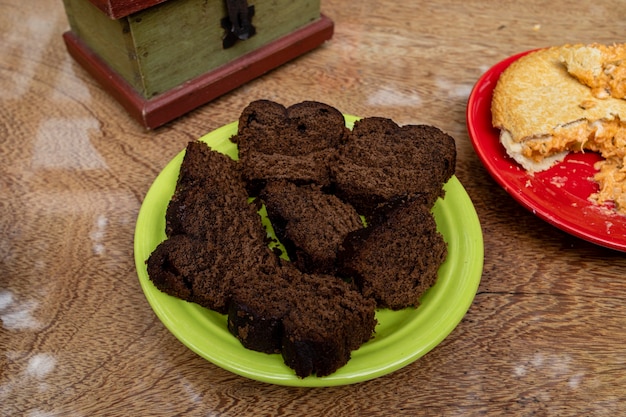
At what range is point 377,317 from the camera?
4.67 feet

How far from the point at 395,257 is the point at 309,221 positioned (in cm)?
24

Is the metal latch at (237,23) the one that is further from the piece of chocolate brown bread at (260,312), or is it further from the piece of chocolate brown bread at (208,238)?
the piece of chocolate brown bread at (260,312)

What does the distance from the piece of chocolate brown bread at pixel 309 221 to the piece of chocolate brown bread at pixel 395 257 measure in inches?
2.0

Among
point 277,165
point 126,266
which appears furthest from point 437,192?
point 126,266

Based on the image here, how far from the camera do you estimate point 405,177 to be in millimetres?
1607

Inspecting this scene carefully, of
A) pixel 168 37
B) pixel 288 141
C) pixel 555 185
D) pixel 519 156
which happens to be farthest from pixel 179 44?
pixel 555 185

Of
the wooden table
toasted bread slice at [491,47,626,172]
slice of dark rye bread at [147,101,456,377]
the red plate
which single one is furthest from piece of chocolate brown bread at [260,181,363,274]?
toasted bread slice at [491,47,626,172]

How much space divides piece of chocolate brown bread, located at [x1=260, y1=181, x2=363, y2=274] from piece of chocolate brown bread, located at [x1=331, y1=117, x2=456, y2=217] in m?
0.07

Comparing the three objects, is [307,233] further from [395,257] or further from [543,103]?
[543,103]

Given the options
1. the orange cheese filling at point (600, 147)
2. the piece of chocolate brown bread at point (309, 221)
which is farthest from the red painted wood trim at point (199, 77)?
A: the orange cheese filling at point (600, 147)

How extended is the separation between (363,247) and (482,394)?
17.9 inches

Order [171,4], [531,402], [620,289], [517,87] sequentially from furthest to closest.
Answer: [517,87], [171,4], [620,289], [531,402]

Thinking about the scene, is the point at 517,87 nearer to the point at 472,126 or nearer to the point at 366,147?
the point at 472,126

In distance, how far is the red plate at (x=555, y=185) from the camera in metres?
1.56
